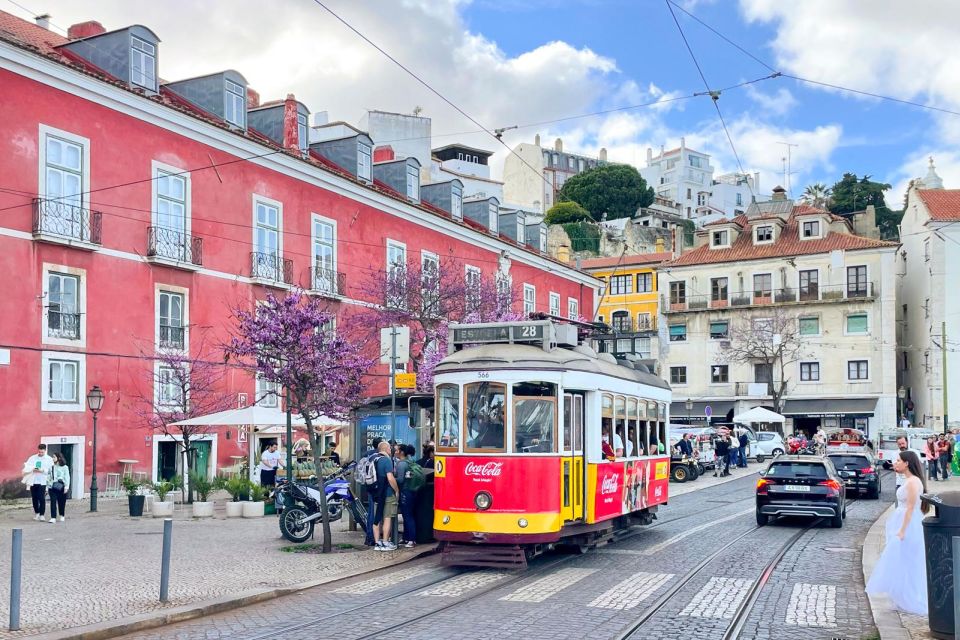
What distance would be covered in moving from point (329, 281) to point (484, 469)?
71.7ft

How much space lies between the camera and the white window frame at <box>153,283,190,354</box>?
27.5 m

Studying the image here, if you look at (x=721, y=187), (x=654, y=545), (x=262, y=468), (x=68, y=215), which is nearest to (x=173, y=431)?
(x=262, y=468)

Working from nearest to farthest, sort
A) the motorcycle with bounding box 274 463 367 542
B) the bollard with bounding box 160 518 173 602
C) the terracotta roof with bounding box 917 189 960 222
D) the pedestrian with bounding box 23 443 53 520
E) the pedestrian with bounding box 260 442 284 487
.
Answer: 1. the bollard with bounding box 160 518 173 602
2. the motorcycle with bounding box 274 463 367 542
3. the pedestrian with bounding box 23 443 53 520
4. the pedestrian with bounding box 260 442 284 487
5. the terracotta roof with bounding box 917 189 960 222

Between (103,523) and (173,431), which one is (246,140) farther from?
(103,523)

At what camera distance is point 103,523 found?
2023 cm

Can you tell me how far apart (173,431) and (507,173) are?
77.3 m

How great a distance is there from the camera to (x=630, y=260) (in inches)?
2731

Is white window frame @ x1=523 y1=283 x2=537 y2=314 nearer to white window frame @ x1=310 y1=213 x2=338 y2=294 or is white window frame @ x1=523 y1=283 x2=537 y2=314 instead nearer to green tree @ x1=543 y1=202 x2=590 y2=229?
white window frame @ x1=310 y1=213 x2=338 y2=294

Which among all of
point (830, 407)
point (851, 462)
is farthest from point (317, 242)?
point (830, 407)

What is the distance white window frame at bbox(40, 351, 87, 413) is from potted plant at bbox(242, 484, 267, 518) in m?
6.16

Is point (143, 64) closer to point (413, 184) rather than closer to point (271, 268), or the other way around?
point (271, 268)

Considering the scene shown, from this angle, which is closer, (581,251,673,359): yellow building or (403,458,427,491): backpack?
(403,458,427,491): backpack

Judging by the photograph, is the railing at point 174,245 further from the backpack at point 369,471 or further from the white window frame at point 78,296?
the backpack at point 369,471

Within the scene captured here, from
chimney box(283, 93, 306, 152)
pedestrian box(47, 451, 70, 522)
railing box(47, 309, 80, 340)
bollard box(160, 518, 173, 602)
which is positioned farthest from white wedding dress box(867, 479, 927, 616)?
chimney box(283, 93, 306, 152)
